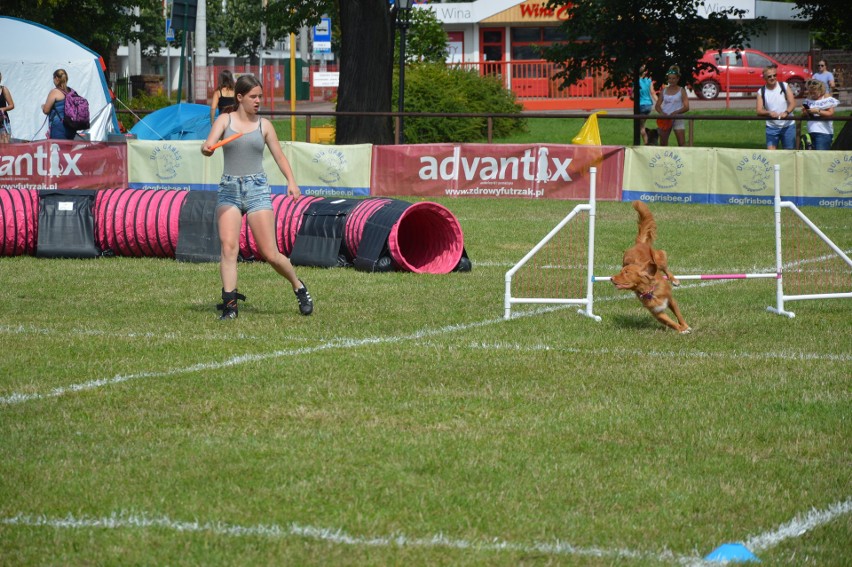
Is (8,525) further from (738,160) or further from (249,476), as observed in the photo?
(738,160)

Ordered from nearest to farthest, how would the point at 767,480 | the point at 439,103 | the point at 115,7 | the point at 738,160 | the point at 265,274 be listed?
the point at 767,480
the point at 265,274
the point at 738,160
the point at 439,103
the point at 115,7

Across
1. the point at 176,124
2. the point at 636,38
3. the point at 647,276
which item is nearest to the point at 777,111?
the point at 636,38

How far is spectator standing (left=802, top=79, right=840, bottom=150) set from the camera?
22.1 meters

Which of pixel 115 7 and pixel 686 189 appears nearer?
pixel 686 189

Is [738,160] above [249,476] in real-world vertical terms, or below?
above

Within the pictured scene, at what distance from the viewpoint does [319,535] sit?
4.80 m

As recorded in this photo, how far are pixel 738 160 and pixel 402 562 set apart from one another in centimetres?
1635

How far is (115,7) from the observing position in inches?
1799

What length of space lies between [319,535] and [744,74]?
44.5 m

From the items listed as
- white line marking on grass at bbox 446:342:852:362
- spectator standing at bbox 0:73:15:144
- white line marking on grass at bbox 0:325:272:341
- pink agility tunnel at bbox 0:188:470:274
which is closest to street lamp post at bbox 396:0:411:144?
spectator standing at bbox 0:73:15:144

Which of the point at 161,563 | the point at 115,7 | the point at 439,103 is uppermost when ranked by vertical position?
the point at 115,7

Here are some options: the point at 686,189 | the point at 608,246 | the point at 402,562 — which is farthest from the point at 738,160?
the point at 402,562

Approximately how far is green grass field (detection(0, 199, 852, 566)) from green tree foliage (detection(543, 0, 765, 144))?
1668 cm

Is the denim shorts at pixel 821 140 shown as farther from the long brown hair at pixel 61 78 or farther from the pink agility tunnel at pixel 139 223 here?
the long brown hair at pixel 61 78
